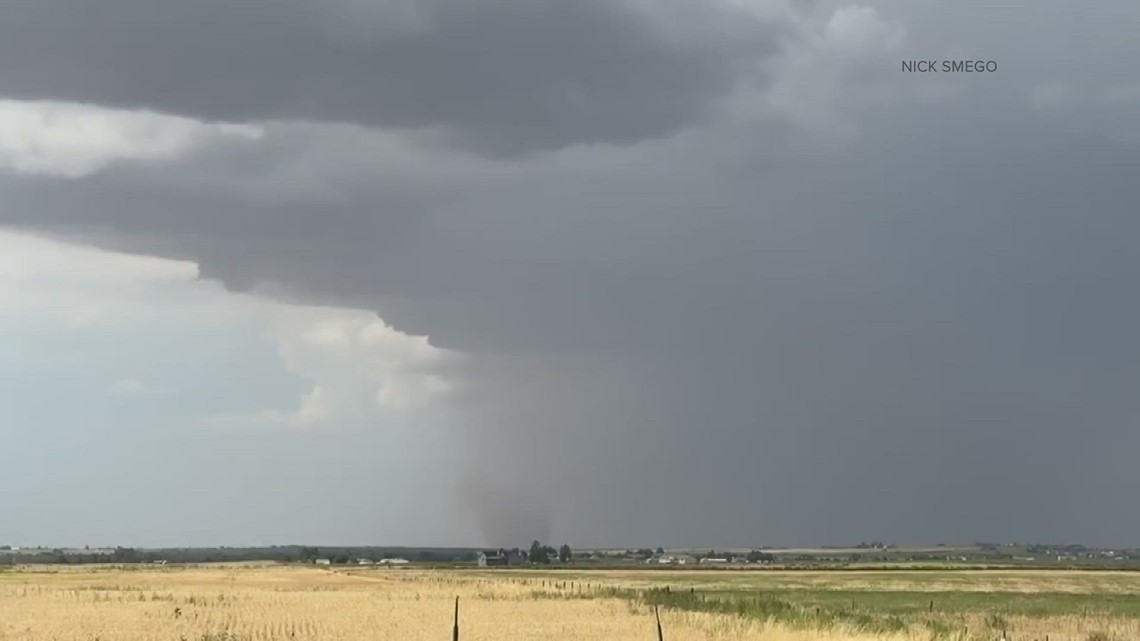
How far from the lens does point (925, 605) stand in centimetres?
7206

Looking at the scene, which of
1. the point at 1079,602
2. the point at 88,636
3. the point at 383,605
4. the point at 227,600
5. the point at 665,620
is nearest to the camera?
the point at 88,636

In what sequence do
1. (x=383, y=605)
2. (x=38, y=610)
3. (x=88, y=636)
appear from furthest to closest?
(x=383, y=605) → (x=38, y=610) → (x=88, y=636)

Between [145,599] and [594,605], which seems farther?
[145,599]

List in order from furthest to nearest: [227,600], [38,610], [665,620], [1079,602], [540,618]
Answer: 1. [1079,602]
2. [227,600]
3. [38,610]
4. [540,618]
5. [665,620]

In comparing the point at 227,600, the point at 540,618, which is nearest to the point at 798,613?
the point at 540,618

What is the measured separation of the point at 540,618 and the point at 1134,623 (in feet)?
89.3

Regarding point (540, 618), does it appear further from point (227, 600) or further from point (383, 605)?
point (227, 600)

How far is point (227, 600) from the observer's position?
70000mm

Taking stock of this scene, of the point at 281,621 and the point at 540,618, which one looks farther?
the point at 540,618

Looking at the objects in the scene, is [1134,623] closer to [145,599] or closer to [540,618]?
[540,618]

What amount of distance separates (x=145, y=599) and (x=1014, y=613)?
48.5 metres

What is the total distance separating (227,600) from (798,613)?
1327 inches

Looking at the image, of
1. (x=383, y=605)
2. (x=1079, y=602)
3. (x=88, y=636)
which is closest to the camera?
(x=88, y=636)

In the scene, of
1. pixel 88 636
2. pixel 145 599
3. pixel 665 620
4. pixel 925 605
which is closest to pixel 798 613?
pixel 665 620
